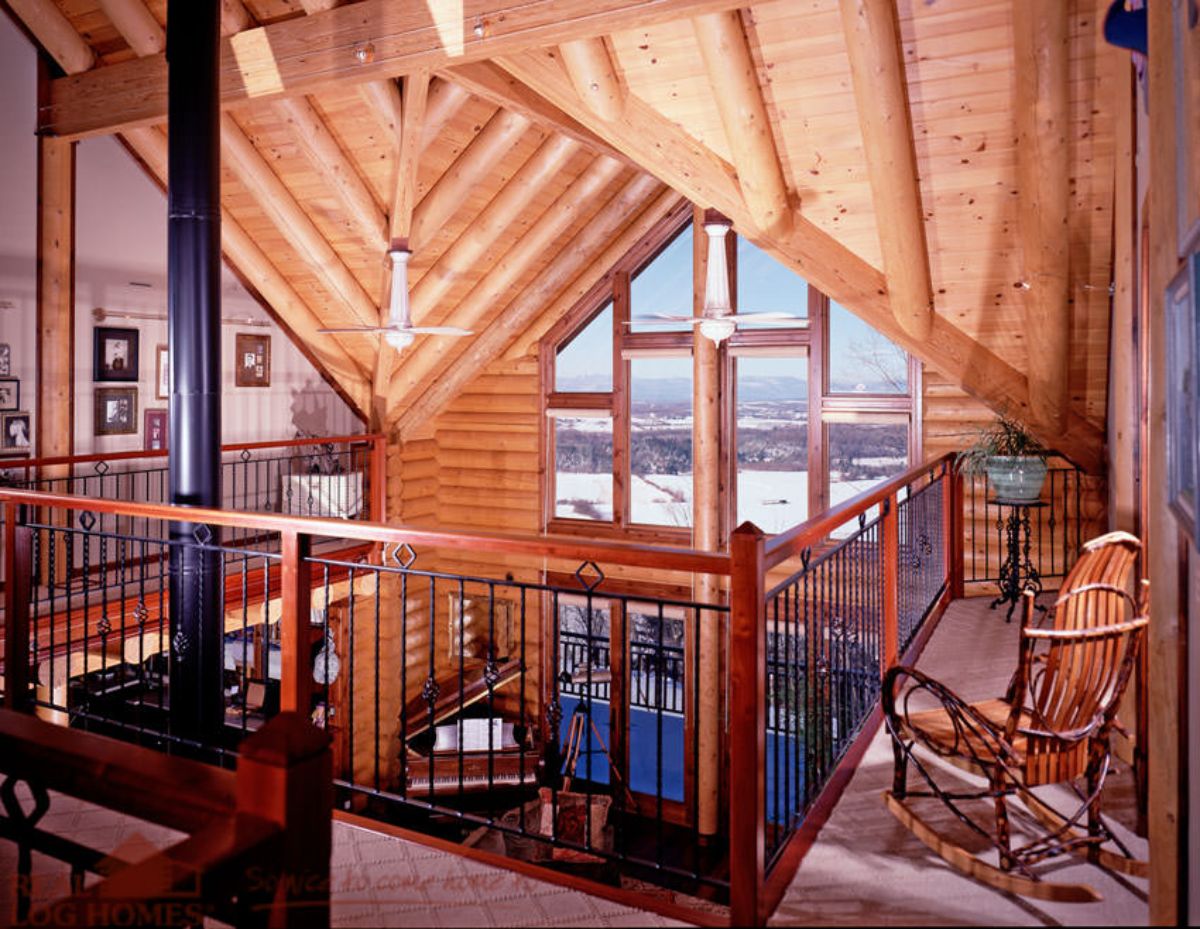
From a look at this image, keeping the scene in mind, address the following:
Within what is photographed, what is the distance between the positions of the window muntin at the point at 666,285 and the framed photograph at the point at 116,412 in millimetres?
4913

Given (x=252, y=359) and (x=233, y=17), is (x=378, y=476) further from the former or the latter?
(x=233, y=17)

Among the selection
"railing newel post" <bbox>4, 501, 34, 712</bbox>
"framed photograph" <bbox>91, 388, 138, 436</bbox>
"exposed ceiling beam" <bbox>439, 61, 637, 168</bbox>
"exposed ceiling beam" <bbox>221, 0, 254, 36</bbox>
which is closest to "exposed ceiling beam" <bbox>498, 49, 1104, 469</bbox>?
"exposed ceiling beam" <bbox>439, 61, 637, 168</bbox>

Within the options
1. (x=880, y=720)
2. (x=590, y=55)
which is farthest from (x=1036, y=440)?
(x=590, y=55)

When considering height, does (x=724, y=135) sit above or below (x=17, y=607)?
above

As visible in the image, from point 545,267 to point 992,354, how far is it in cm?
486

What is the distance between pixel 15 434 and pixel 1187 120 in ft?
25.2

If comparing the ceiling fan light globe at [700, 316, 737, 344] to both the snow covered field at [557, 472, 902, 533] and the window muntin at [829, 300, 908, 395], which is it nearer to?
the window muntin at [829, 300, 908, 395]

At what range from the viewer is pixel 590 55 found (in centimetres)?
563

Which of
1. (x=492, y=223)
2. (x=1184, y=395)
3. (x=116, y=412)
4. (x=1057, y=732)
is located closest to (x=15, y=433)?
(x=116, y=412)

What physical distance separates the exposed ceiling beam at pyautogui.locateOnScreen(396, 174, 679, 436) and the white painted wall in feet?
5.14

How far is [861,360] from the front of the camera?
945 cm

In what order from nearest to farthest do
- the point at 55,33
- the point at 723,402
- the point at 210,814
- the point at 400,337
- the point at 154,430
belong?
1. the point at 210,814
2. the point at 400,337
3. the point at 55,33
4. the point at 154,430
5. the point at 723,402

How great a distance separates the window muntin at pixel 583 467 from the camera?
11070mm

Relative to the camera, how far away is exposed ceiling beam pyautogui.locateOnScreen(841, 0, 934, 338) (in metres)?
4.62
